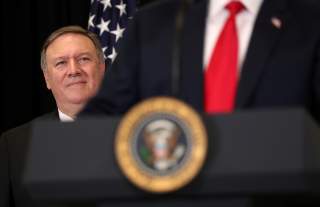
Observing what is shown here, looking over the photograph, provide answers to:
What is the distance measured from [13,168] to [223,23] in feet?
6.68

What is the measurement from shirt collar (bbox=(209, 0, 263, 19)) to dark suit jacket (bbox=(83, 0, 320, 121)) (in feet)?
0.06

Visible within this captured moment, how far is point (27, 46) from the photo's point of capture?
506 cm

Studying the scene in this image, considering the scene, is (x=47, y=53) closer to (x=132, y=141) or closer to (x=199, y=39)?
(x=199, y=39)

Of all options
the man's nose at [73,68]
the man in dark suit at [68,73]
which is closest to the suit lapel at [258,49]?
the man in dark suit at [68,73]

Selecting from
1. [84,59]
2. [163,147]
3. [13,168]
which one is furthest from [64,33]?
[163,147]

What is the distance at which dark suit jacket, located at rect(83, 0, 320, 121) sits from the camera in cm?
153

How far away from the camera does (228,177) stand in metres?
1.26

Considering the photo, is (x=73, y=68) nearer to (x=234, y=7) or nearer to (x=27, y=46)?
(x=27, y=46)

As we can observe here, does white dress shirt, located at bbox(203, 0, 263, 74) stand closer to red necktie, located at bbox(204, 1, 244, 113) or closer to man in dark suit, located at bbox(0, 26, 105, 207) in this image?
red necktie, located at bbox(204, 1, 244, 113)

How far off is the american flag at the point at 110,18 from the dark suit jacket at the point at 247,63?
3.28 metres

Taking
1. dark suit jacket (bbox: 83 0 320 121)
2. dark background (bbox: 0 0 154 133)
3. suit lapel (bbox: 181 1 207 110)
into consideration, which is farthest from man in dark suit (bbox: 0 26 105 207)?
suit lapel (bbox: 181 1 207 110)

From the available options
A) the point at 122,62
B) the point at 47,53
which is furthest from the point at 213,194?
the point at 47,53

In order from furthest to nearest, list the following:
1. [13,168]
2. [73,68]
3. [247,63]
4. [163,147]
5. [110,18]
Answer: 1. [110,18]
2. [73,68]
3. [13,168]
4. [247,63]
5. [163,147]

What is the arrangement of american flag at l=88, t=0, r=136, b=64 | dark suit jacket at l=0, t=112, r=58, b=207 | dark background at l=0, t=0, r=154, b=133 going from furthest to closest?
dark background at l=0, t=0, r=154, b=133 → american flag at l=88, t=0, r=136, b=64 → dark suit jacket at l=0, t=112, r=58, b=207
